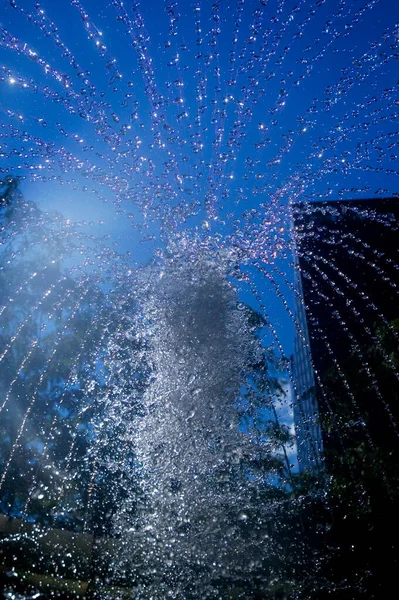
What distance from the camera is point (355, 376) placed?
26.0 feet

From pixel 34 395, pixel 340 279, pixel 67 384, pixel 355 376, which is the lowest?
pixel 355 376

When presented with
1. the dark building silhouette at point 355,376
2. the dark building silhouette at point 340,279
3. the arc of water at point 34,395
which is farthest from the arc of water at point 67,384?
the dark building silhouette at point 355,376

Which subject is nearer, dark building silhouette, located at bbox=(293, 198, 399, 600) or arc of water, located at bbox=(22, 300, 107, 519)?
dark building silhouette, located at bbox=(293, 198, 399, 600)

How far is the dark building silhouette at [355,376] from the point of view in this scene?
5004 mm

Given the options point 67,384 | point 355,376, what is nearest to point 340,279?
point 355,376

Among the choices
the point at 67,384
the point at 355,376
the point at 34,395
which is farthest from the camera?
the point at 67,384

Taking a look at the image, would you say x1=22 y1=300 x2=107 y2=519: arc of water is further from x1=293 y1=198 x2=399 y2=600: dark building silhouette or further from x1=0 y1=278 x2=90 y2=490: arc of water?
x1=293 y1=198 x2=399 y2=600: dark building silhouette

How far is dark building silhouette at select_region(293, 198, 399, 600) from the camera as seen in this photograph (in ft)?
16.4

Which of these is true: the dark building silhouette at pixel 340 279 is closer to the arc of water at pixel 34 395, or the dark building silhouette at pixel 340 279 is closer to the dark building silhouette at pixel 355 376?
the dark building silhouette at pixel 355 376

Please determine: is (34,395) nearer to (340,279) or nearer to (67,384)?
(67,384)

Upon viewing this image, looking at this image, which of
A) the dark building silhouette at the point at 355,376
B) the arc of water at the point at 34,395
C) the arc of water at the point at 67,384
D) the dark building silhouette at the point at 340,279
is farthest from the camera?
the dark building silhouette at the point at 340,279

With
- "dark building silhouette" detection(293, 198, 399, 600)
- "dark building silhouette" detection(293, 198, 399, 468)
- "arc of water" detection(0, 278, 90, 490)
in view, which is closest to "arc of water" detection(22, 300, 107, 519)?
"arc of water" detection(0, 278, 90, 490)

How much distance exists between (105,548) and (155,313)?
5.26m

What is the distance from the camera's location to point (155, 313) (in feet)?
28.1
